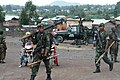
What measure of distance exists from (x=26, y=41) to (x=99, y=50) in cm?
354

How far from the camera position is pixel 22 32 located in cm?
4494

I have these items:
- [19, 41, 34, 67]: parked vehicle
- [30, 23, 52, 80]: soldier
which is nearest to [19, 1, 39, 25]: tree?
[19, 41, 34, 67]: parked vehicle

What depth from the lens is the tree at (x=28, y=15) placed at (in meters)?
58.9

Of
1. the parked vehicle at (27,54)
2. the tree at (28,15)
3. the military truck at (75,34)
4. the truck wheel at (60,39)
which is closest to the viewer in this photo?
the parked vehicle at (27,54)

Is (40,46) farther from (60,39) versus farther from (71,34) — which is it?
(60,39)

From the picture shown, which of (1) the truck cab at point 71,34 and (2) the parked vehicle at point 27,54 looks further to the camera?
(1) the truck cab at point 71,34

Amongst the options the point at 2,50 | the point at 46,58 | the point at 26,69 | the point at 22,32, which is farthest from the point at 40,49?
the point at 22,32

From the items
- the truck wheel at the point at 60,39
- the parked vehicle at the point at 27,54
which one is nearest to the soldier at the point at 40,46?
the parked vehicle at the point at 27,54

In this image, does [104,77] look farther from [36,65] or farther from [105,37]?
[36,65]

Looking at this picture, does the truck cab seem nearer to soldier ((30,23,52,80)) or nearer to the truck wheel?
the truck wheel

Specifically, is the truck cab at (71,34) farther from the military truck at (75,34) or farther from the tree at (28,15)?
the tree at (28,15)

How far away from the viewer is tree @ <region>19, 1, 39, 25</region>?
58938 mm

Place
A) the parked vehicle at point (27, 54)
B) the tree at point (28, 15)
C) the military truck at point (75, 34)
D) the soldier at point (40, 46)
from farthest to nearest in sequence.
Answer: the tree at point (28, 15) → the military truck at point (75, 34) → the parked vehicle at point (27, 54) → the soldier at point (40, 46)

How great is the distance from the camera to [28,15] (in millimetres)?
60406
